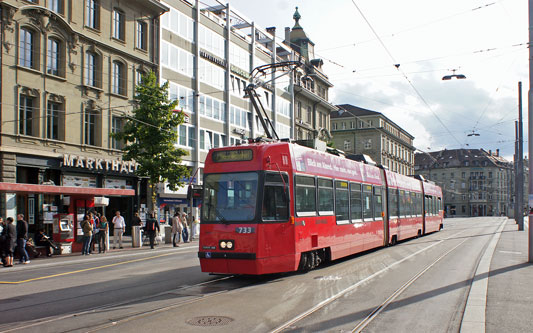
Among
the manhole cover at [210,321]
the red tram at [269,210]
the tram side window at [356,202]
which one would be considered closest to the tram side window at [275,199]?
the red tram at [269,210]

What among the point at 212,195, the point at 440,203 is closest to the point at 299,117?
the point at 440,203

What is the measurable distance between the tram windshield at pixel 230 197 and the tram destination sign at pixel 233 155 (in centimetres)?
35

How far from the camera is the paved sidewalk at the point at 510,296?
718 cm

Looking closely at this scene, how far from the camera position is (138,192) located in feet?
108

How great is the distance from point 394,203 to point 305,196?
9.57 metres

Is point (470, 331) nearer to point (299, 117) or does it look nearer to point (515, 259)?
point (515, 259)

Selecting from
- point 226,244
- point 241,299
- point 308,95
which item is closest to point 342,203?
point 226,244

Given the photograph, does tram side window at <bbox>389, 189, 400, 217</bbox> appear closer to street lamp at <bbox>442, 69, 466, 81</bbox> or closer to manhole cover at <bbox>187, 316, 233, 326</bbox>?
street lamp at <bbox>442, 69, 466, 81</bbox>

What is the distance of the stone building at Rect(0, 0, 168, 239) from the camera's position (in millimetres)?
24078

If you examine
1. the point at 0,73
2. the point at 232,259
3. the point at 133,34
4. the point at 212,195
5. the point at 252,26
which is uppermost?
the point at 252,26

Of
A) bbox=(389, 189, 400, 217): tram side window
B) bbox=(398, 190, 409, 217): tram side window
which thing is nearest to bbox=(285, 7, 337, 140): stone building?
bbox=(398, 190, 409, 217): tram side window

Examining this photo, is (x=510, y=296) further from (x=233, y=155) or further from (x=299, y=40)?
(x=299, y=40)

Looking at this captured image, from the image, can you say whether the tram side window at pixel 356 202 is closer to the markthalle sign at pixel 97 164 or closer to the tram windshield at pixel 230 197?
the tram windshield at pixel 230 197

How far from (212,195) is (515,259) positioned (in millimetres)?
10177
